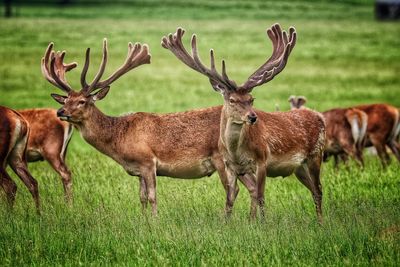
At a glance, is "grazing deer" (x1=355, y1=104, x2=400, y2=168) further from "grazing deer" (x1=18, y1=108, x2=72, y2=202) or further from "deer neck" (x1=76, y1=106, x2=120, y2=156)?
"deer neck" (x1=76, y1=106, x2=120, y2=156)

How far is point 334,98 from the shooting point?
28719 mm

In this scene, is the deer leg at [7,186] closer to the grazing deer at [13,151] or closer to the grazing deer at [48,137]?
the grazing deer at [13,151]

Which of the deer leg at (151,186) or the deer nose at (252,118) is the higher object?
the deer nose at (252,118)

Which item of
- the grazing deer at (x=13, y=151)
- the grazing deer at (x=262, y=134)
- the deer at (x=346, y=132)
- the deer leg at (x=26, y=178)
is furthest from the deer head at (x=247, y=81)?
the deer at (x=346, y=132)

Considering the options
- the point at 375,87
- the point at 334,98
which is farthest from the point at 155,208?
the point at 375,87

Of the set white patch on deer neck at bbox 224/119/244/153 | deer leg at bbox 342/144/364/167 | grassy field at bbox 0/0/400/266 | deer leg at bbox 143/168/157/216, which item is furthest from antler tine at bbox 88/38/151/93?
deer leg at bbox 342/144/364/167

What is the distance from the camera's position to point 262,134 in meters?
10.6

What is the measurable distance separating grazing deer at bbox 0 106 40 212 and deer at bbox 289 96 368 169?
22.0 ft

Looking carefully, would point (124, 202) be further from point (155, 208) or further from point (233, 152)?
point (233, 152)

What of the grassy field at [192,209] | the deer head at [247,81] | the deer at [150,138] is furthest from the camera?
the deer at [150,138]

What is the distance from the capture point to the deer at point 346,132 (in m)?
16.6

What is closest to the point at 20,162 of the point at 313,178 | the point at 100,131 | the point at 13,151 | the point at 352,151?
the point at 13,151

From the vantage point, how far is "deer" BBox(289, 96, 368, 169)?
54.5 ft

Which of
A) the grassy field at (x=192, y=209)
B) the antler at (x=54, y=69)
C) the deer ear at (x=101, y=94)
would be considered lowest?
the grassy field at (x=192, y=209)
